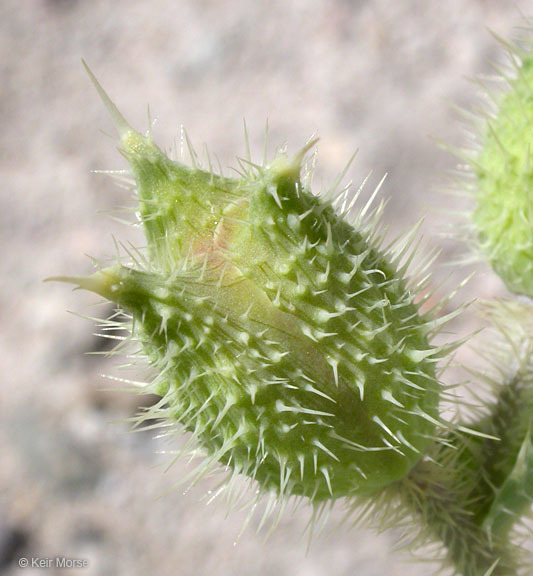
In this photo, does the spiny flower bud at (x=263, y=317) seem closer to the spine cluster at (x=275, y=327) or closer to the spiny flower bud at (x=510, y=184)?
the spine cluster at (x=275, y=327)

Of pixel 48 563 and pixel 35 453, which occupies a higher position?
pixel 35 453

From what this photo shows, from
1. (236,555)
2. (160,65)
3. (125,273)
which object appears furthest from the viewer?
(160,65)

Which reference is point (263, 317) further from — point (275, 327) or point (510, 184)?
point (510, 184)

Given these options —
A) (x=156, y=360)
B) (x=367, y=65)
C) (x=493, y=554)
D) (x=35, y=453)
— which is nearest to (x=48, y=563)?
(x=35, y=453)

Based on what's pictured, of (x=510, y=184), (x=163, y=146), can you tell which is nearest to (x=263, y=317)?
(x=510, y=184)

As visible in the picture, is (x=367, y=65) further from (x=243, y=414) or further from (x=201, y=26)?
(x=243, y=414)

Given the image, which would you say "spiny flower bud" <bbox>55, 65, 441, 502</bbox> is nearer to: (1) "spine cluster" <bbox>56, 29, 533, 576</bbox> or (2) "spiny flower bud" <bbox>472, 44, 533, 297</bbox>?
(1) "spine cluster" <bbox>56, 29, 533, 576</bbox>

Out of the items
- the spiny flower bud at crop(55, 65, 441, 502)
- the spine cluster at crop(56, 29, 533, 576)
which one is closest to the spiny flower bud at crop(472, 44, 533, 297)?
the spine cluster at crop(56, 29, 533, 576)
